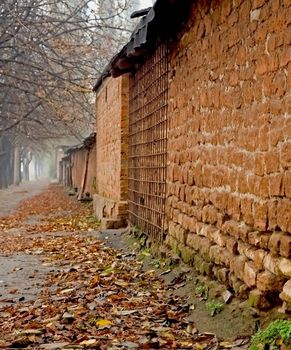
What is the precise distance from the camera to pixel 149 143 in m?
8.10

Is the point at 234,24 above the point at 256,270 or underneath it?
above

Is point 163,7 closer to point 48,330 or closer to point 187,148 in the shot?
point 187,148

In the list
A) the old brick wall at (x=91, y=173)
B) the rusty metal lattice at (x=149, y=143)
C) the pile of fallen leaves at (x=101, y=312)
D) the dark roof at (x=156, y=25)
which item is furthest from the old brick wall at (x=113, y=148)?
the old brick wall at (x=91, y=173)

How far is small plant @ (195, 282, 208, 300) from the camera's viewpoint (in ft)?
16.1

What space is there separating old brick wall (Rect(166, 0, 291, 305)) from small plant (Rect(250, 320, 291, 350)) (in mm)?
186

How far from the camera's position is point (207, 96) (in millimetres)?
5188

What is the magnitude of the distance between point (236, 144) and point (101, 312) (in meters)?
2.03

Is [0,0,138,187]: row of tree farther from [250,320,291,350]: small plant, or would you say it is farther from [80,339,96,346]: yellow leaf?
[250,320,291,350]: small plant

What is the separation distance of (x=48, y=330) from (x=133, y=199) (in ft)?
16.5

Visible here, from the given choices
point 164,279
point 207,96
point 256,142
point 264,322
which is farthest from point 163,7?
point 264,322

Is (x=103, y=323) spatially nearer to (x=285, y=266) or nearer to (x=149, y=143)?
(x=285, y=266)

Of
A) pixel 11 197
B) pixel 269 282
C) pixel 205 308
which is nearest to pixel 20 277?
pixel 205 308

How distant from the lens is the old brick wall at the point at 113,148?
10250mm

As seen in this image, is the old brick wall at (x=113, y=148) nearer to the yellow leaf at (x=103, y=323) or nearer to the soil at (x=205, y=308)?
the soil at (x=205, y=308)
